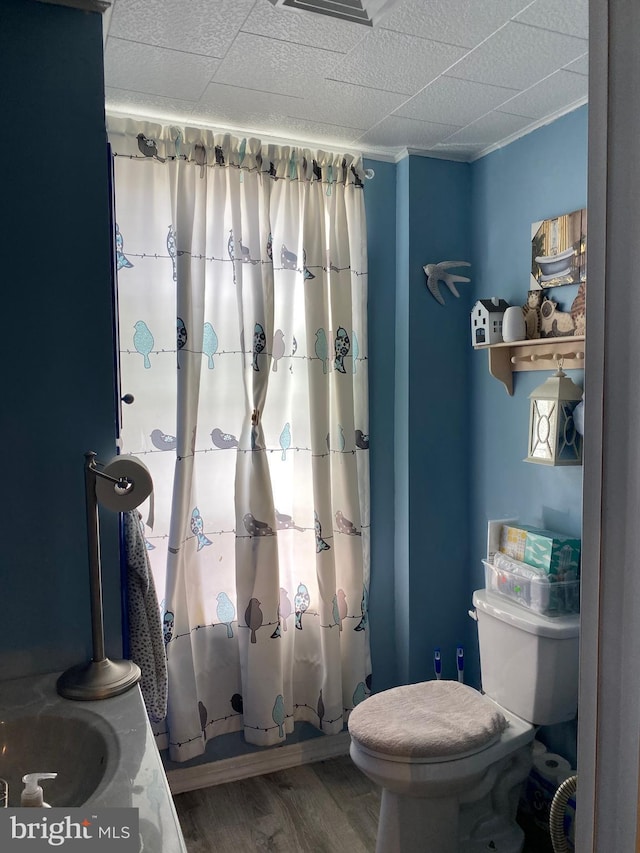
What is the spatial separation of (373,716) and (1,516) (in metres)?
1.13

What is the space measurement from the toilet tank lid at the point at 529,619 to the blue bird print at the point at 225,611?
0.84 m

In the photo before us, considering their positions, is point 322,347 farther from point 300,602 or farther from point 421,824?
point 421,824

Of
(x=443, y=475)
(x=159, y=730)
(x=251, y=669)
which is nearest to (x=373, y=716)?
(x=251, y=669)

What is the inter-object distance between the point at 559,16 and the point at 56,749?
1810 millimetres

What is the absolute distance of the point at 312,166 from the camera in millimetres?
2201

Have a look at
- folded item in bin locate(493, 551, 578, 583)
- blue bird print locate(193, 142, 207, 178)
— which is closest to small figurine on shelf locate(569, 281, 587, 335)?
folded item in bin locate(493, 551, 578, 583)

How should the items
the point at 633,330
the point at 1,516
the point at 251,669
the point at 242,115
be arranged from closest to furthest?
1. the point at 633,330
2. the point at 1,516
3. the point at 242,115
4. the point at 251,669

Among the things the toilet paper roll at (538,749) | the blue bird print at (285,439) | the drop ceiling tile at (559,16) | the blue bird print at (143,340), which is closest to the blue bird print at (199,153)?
the blue bird print at (143,340)

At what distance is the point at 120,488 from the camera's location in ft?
4.08

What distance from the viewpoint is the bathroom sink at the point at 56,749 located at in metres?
1.07

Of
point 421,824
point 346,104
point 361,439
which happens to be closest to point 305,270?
point 346,104

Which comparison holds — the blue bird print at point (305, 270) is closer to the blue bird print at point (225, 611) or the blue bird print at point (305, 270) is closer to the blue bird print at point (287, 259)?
the blue bird print at point (287, 259)

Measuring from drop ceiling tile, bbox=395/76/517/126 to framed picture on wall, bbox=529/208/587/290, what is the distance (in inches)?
15.7

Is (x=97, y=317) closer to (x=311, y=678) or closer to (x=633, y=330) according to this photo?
(x=633, y=330)
